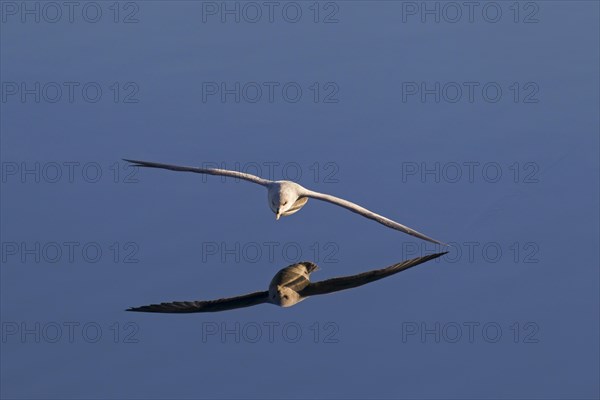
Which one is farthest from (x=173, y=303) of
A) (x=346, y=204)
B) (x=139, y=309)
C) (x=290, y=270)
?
(x=346, y=204)

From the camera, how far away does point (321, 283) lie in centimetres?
1730

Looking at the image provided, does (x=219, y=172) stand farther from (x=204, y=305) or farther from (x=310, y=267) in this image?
(x=204, y=305)

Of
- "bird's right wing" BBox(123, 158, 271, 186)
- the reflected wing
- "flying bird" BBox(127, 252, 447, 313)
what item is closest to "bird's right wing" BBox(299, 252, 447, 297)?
"flying bird" BBox(127, 252, 447, 313)

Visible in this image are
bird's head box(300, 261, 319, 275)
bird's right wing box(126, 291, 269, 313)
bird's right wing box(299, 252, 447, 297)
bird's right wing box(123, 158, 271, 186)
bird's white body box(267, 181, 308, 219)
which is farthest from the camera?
bird's right wing box(123, 158, 271, 186)

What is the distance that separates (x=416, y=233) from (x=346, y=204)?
993 millimetres

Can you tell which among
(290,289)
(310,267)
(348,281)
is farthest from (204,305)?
(348,281)

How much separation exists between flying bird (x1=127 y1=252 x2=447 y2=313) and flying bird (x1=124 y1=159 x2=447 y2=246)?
583 mm

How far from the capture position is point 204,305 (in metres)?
16.9

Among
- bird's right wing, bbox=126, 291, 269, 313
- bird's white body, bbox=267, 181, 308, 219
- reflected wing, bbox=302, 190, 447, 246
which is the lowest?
bird's right wing, bbox=126, 291, 269, 313

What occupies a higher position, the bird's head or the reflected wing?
the reflected wing

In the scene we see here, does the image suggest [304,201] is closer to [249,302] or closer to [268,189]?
[268,189]

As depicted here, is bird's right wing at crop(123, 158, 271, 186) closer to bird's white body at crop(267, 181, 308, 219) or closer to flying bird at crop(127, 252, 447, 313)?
bird's white body at crop(267, 181, 308, 219)

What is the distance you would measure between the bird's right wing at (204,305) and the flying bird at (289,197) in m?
1.74

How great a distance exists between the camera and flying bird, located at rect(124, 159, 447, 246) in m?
18.0
